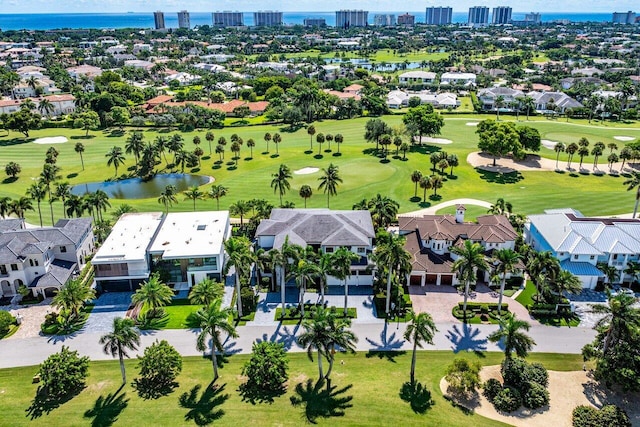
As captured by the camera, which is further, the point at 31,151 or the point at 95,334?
the point at 31,151

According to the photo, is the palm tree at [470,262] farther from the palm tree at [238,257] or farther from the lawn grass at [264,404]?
the palm tree at [238,257]

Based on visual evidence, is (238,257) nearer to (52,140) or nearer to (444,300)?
(444,300)

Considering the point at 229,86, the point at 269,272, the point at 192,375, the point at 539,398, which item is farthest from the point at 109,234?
the point at 229,86

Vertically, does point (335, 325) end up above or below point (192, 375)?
above

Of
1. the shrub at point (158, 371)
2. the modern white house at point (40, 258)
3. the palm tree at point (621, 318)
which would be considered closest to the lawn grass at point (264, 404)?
the shrub at point (158, 371)

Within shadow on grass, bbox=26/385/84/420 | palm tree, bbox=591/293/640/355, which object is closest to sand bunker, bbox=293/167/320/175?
shadow on grass, bbox=26/385/84/420

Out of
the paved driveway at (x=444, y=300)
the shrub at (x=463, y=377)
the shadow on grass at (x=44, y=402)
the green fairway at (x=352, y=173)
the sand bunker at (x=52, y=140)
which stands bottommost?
the shadow on grass at (x=44, y=402)

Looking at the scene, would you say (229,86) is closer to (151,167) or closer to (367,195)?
(151,167)
